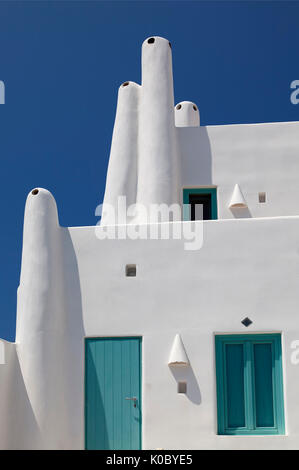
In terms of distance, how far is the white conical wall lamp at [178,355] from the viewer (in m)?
14.6

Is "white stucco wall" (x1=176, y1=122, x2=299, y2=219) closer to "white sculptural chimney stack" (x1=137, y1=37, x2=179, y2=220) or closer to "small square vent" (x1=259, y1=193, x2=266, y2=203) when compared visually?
"small square vent" (x1=259, y1=193, x2=266, y2=203)

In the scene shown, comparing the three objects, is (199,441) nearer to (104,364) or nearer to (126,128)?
(104,364)

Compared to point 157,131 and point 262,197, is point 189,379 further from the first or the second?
point 157,131

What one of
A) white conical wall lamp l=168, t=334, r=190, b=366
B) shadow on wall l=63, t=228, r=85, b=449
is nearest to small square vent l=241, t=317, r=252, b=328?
white conical wall lamp l=168, t=334, r=190, b=366

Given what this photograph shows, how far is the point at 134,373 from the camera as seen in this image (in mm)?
14938

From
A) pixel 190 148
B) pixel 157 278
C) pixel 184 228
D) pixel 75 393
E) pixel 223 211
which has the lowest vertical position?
pixel 75 393

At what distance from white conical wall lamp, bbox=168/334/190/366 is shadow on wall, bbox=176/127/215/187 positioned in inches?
184

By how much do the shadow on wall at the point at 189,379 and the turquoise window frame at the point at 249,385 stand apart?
394 millimetres

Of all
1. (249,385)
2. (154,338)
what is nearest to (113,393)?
(154,338)

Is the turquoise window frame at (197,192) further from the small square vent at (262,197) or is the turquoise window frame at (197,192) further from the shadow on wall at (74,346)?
Answer: the shadow on wall at (74,346)

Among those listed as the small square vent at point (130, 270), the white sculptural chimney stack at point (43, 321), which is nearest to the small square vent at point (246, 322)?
the small square vent at point (130, 270)

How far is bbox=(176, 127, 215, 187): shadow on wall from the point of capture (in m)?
18.3
